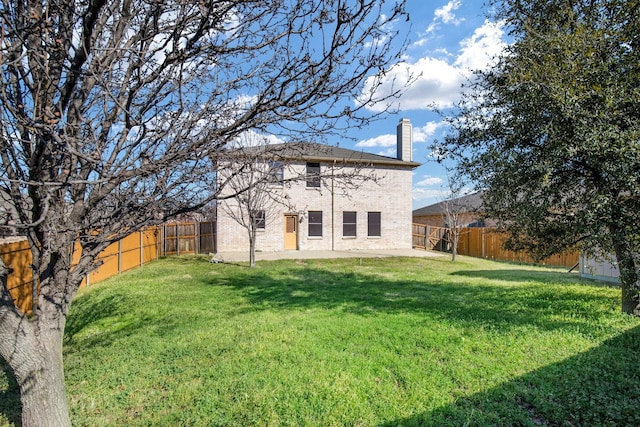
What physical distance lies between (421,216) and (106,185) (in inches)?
1296

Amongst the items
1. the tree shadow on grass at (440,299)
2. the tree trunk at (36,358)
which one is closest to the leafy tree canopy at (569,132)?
the tree shadow on grass at (440,299)

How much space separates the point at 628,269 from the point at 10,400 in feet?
A: 26.3

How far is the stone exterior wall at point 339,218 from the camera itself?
17.9 metres

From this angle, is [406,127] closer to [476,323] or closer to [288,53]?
[476,323]

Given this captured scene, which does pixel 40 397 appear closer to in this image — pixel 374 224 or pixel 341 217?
pixel 341 217

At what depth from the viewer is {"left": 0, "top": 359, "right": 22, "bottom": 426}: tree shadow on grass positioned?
336 cm

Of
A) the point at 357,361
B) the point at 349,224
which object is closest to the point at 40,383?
the point at 357,361

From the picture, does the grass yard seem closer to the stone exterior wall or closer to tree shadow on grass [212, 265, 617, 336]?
tree shadow on grass [212, 265, 617, 336]

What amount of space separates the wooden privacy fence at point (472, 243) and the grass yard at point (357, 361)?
1239 centimetres

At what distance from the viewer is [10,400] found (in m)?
3.69

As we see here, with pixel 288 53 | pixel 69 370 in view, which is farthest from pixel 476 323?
pixel 69 370

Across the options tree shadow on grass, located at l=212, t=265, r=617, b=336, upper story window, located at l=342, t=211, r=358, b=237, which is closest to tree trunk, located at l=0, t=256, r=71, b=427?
tree shadow on grass, located at l=212, t=265, r=617, b=336

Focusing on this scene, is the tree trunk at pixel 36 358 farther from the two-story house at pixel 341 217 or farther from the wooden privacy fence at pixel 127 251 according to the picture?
the two-story house at pixel 341 217

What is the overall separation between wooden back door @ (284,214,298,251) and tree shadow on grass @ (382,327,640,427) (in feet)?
51.0
